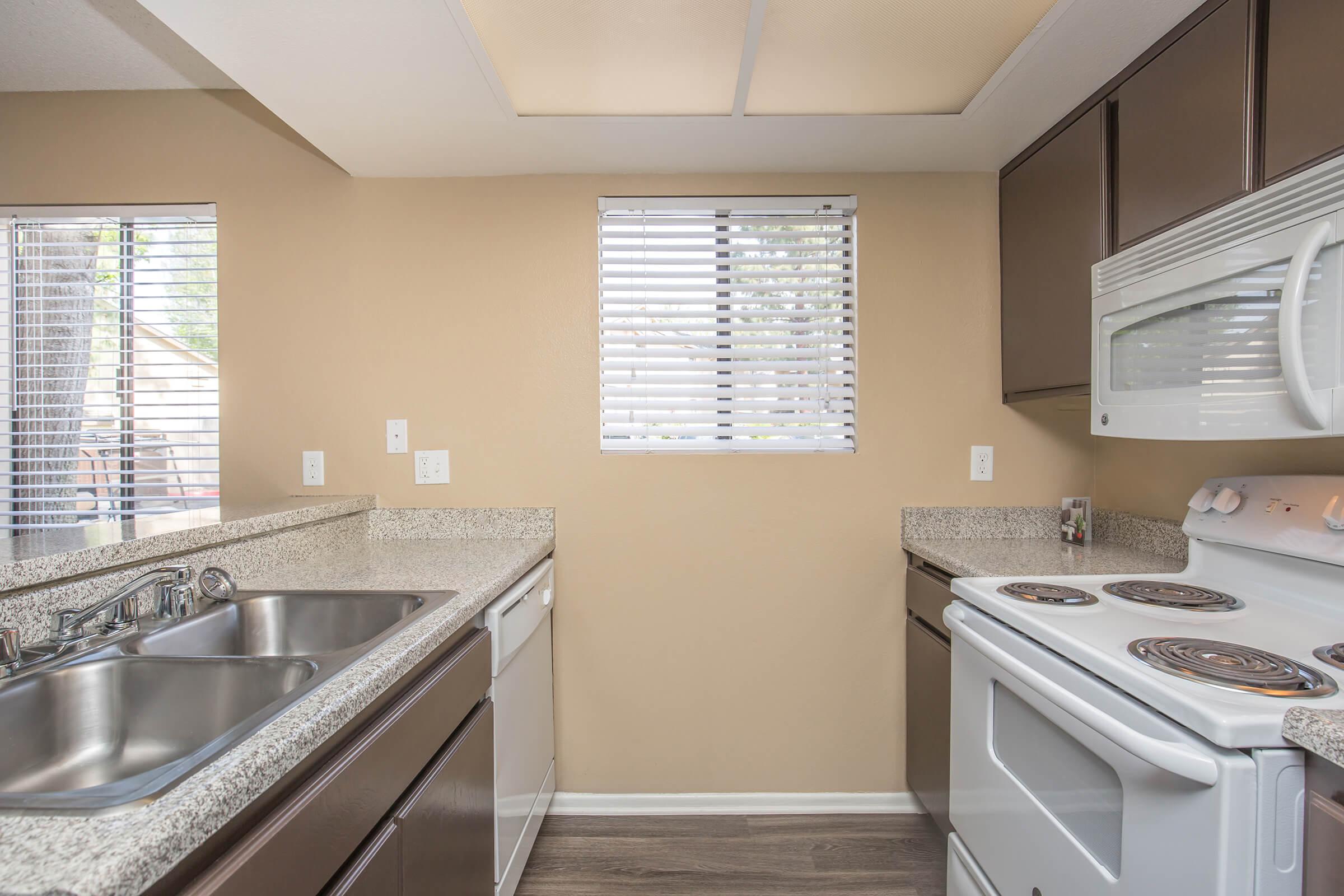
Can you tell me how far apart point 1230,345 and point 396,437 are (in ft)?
7.34

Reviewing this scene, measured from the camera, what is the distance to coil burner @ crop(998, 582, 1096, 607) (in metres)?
1.28

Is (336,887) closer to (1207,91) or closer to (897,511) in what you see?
(897,511)

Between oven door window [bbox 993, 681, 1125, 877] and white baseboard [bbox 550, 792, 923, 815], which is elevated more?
oven door window [bbox 993, 681, 1125, 877]

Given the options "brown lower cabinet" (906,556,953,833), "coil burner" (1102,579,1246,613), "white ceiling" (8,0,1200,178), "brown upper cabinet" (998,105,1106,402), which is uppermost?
"white ceiling" (8,0,1200,178)

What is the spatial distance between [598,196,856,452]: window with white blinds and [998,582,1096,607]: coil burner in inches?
33.1

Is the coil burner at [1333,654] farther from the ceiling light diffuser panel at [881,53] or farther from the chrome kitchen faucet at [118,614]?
the chrome kitchen faucet at [118,614]

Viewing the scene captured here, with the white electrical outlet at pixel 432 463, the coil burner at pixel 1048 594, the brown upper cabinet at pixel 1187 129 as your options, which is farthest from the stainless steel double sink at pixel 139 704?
the brown upper cabinet at pixel 1187 129

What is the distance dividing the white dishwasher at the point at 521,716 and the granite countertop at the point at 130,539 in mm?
637

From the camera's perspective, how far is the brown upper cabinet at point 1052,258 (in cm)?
165

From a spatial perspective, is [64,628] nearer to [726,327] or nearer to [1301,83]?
[726,327]

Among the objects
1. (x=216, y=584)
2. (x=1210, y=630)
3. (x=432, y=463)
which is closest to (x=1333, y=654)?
(x=1210, y=630)

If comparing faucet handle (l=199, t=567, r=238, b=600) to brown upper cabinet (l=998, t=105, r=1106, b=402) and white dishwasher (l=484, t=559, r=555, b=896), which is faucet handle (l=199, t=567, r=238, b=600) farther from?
brown upper cabinet (l=998, t=105, r=1106, b=402)

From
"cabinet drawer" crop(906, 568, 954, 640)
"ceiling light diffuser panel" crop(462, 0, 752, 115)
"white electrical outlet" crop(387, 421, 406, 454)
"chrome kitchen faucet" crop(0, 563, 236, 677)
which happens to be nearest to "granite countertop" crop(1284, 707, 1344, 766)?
"cabinet drawer" crop(906, 568, 954, 640)

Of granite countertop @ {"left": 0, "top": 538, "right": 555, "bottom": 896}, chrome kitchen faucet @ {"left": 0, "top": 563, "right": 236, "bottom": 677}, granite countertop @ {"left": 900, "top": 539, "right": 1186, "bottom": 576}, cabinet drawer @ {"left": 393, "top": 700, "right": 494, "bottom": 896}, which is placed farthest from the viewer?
granite countertop @ {"left": 900, "top": 539, "right": 1186, "bottom": 576}
